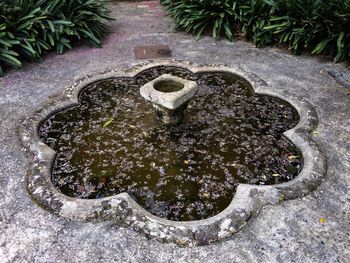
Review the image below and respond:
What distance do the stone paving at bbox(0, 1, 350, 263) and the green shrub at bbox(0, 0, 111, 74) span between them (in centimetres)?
32

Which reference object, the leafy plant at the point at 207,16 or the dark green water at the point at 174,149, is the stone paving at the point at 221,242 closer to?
the dark green water at the point at 174,149

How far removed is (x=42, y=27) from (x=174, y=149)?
329cm

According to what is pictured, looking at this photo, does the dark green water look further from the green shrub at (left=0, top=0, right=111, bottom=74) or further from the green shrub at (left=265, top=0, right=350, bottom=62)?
the green shrub at (left=265, top=0, right=350, bottom=62)

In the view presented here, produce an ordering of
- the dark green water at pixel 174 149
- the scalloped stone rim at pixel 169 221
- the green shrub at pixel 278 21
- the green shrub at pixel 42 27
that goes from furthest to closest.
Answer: the green shrub at pixel 278 21
the green shrub at pixel 42 27
the dark green water at pixel 174 149
the scalloped stone rim at pixel 169 221

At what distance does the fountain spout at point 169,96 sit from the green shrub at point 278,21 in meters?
2.65

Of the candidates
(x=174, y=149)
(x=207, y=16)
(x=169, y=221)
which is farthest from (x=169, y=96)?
(x=207, y=16)

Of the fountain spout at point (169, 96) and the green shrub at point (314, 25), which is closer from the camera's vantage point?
the fountain spout at point (169, 96)

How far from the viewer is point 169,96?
3.52 meters

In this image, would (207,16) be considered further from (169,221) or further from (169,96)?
(169,221)

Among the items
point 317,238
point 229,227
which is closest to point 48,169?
point 229,227

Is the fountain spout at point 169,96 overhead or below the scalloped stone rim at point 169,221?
overhead

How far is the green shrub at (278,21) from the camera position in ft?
17.1

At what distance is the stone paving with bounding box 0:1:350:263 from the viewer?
96.2 inches

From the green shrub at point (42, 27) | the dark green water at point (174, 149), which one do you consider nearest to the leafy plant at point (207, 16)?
the green shrub at point (42, 27)
